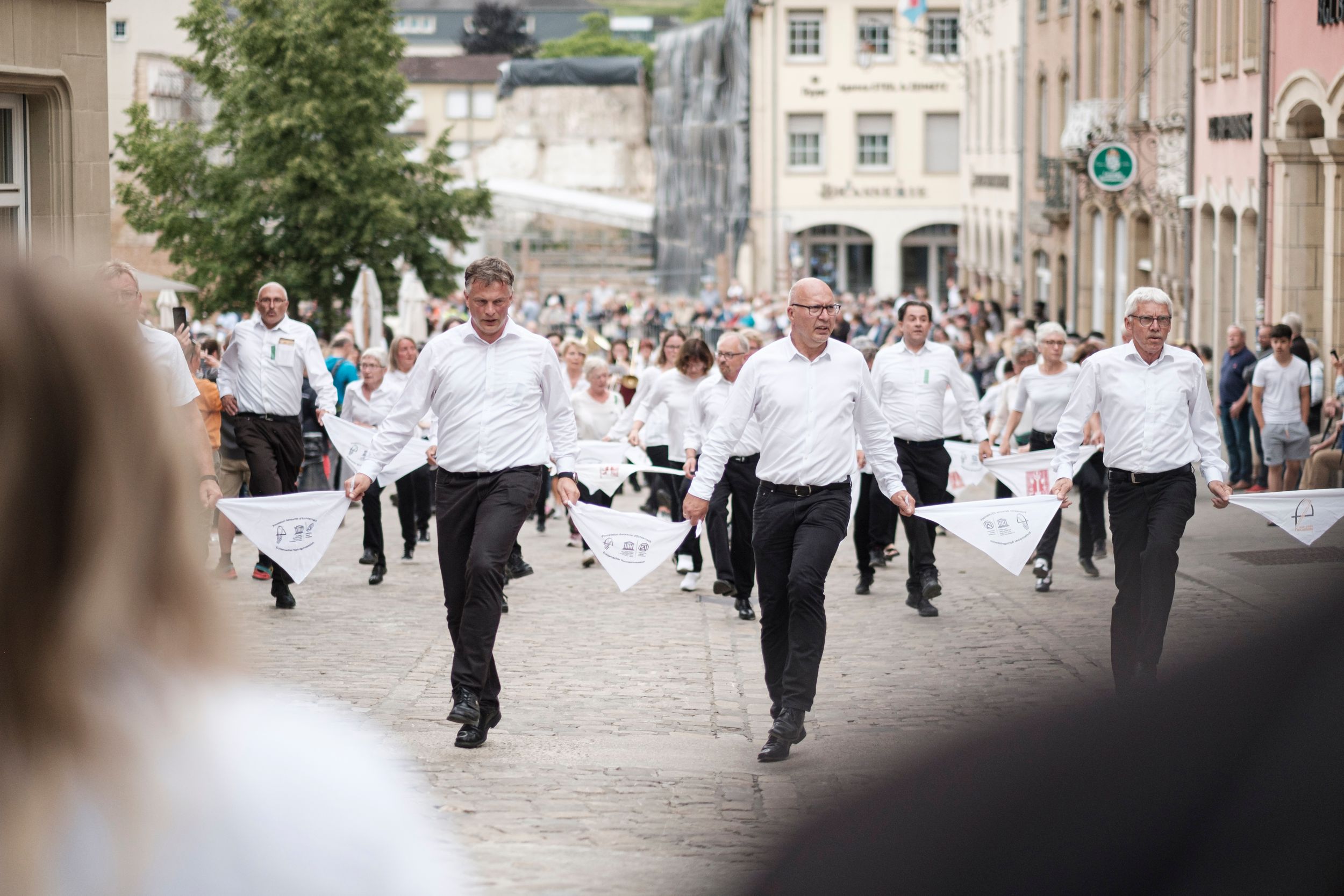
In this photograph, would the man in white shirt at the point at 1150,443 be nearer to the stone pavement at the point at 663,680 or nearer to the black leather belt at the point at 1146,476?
the black leather belt at the point at 1146,476

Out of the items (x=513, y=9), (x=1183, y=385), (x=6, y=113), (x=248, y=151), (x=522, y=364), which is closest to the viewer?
(x=522, y=364)

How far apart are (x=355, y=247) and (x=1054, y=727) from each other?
3134 centimetres

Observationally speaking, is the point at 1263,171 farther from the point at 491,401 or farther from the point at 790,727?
the point at 790,727

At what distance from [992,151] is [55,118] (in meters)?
43.3

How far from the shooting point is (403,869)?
146cm

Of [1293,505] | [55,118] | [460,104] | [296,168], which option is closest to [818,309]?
[1293,505]

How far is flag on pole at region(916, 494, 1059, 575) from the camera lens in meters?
11.2

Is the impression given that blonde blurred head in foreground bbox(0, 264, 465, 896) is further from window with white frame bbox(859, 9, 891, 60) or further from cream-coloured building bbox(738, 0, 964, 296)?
window with white frame bbox(859, 9, 891, 60)

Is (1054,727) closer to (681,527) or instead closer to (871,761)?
(871,761)

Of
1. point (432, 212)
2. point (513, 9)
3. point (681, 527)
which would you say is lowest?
point (681, 527)

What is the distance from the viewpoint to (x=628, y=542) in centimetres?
1127

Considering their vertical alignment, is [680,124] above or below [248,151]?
above

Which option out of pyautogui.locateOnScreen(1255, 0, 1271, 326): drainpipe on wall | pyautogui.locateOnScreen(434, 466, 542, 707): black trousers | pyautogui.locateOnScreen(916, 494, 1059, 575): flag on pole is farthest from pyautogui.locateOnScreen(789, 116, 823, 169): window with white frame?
pyautogui.locateOnScreen(434, 466, 542, 707): black trousers

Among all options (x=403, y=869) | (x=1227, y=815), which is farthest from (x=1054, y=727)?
(x=403, y=869)
